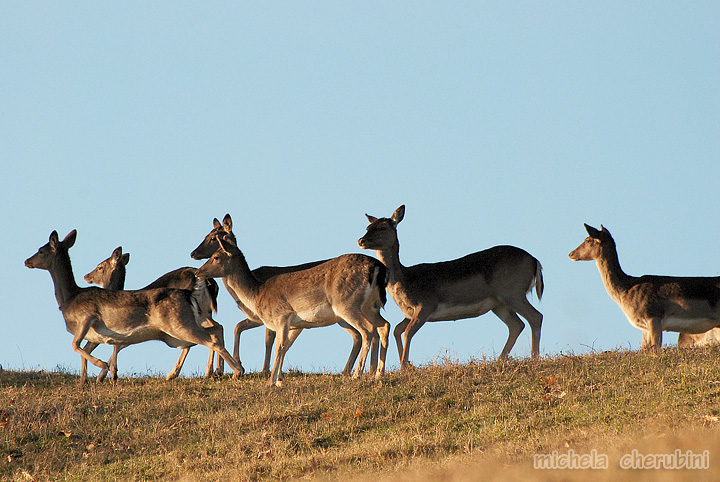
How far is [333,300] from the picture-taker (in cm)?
1411

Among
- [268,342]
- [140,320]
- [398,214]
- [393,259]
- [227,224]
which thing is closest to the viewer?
[140,320]

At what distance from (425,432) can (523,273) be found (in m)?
5.75

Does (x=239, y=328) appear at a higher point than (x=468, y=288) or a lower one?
lower

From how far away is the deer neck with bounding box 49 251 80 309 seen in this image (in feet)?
53.3

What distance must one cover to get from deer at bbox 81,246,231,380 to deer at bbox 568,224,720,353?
6714 millimetres

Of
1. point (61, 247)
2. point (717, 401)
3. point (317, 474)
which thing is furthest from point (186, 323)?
point (717, 401)

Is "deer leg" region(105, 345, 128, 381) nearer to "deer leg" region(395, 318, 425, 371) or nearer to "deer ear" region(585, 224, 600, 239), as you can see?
"deer leg" region(395, 318, 425, 371)

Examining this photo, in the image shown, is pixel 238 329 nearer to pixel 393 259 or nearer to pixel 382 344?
pixel 393 259

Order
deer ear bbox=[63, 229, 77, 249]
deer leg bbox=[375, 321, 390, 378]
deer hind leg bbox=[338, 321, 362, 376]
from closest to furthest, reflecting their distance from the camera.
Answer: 1. deer leg bbox=[375, 321, 390, 378]
2. deer hind leg bbox=[338, 321, 362, 376]
3. deer ear bbox=[63, 229, 77, 249]

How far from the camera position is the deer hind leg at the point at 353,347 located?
1512cm

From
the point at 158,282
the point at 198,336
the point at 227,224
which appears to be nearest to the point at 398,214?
the point at 227,224

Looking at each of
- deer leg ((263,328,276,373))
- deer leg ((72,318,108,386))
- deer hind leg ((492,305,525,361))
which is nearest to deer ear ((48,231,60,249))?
deer leg ((72,318,108,386))

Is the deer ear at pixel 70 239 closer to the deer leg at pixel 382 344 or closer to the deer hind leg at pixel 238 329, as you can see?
the deer hind leg at pixel 238 329

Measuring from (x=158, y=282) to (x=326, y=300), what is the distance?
3.99m
